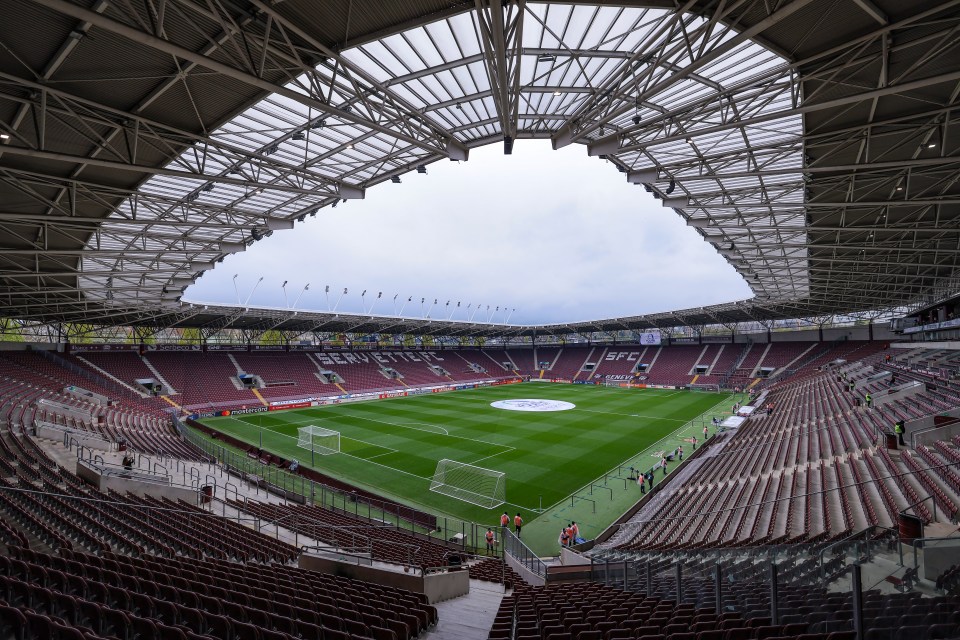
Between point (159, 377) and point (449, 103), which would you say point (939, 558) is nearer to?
point (449, 103)

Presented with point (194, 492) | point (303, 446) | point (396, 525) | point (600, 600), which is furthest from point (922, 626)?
point (303, 446)

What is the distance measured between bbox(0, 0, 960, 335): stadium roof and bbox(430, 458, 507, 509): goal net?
14381mm

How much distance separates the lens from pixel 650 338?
71375mm

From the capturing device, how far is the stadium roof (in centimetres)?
800

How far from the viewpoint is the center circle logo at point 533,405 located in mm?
45344

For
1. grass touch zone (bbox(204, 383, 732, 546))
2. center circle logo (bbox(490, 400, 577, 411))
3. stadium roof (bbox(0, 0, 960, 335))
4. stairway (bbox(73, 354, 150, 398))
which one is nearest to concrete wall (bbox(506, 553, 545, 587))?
grass touch zone (bbox(204, 383, 732, 546))

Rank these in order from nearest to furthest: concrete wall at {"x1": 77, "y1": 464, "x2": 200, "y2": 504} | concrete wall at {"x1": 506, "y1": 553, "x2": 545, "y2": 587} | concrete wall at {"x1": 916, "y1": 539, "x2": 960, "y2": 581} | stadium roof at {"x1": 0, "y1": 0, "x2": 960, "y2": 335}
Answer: concrete wall at {"x1": 916, "y1": 539, "x2": 960, "y2": 581}
stadium roof at {"x1": 0, "y1": 0, "x2": 960, "y2": 335}
concrete wall at {"x1": 506, "y1": 553, "x2": 545, "y2": 587}
concrete wall at {"x1": 77, "y1": 464, "x2": 200, "y2": 504}

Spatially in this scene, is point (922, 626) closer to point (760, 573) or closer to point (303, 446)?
point (760, 573)

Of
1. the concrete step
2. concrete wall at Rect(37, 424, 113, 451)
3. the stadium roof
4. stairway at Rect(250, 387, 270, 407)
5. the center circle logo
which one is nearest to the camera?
the concrete step

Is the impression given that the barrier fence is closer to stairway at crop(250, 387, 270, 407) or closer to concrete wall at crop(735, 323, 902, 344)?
stairway at crop(250, 387, 270, 407)

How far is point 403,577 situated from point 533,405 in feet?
128

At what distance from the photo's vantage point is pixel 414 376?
206 ft

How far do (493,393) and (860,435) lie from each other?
137ft

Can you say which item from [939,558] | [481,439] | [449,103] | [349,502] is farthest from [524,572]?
[481,439]
